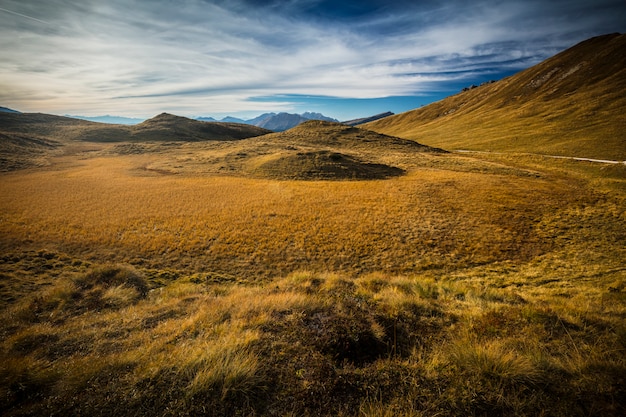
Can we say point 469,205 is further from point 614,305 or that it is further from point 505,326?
point 505,326

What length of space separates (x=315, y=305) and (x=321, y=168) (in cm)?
4652

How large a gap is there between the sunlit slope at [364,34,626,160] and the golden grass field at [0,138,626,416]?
51427mm

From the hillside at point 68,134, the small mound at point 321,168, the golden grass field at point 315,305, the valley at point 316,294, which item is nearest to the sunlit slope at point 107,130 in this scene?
the hillside at point 68,134

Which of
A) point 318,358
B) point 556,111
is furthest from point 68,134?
point 556,111

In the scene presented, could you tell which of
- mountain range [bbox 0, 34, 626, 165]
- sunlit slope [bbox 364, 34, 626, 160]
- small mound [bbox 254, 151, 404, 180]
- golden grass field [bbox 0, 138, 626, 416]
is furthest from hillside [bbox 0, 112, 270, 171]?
sunlit slope [bbox 364, 34, 626, 160]

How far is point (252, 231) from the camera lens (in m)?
24.0

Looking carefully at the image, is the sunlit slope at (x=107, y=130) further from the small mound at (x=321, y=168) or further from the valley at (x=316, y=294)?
the small mound at (x=321, y=168)

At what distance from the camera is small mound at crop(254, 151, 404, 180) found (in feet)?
167

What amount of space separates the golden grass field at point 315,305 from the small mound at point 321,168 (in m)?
17.8

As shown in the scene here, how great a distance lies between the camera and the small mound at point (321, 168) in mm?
50812

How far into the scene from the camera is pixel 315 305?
28.5 feet

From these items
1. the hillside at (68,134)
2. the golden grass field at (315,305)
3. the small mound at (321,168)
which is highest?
Result: the hillside at (68,134)

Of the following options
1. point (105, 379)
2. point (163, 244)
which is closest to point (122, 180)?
point (163, 244)

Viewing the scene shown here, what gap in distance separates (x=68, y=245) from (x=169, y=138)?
140 metres
